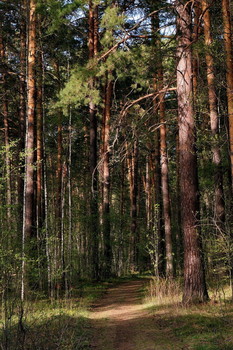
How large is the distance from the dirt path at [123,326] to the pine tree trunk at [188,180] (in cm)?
133

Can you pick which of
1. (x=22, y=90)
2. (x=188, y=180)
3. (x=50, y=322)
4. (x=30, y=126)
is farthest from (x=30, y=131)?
(x=50, y=322)

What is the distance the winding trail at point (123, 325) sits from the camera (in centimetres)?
653

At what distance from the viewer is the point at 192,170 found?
29.7ft

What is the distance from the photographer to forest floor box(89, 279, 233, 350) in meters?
6.05

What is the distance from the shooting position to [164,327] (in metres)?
7.53

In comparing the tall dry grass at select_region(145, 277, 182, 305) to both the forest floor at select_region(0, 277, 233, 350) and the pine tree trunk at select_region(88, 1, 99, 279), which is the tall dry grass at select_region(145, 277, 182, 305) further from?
the pine tree trunk at select_region(88, 1, 99, 279)

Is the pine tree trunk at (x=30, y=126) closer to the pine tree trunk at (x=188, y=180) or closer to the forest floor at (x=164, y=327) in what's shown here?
the forest floor at (x=164, y=327)

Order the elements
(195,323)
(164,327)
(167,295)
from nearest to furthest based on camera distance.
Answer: (195,323) → (164,327) → (167,295)

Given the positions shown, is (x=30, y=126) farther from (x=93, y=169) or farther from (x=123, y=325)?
(x=123, y=325)

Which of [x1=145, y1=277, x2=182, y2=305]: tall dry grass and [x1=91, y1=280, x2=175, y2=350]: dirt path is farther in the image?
[x1=145, y1=277, x2=182, y2=305]: tall dry grass

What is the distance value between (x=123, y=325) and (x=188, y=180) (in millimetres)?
3755

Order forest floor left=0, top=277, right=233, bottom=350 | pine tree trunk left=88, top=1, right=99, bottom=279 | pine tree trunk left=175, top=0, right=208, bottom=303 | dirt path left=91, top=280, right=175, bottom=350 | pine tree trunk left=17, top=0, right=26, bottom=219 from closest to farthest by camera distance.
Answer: forest floor left=0, top=277, right=233, bottom=350 < dirt path left=91, top=280, right=175, bottom=350 < pine tree trunk left=175, top=0, right=208, bottom=303 < pine tree trunk left=17, top=0, right=26, bottom=219 < pine tree trunk left=88, top=1, right=99, bottom=279

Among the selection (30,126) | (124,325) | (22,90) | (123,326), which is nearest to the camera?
(123,326)

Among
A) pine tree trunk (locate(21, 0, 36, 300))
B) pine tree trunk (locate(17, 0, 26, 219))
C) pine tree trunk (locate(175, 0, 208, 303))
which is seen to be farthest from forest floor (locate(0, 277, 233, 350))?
pine tree trunk (locate(17, 0, 26, 219))
